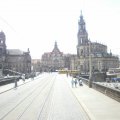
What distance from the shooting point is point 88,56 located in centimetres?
15900

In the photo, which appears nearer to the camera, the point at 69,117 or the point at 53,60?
the point at 69,117

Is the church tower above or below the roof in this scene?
above

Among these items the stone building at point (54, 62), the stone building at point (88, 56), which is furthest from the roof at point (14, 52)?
the stone building at point (54, 62)

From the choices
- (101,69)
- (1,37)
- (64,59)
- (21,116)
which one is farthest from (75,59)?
(21,116)

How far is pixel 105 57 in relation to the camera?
16750 cm

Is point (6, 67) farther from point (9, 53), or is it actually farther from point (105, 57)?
point (105, 57)

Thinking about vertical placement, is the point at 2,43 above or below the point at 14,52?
above

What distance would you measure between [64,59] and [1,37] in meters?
75.4

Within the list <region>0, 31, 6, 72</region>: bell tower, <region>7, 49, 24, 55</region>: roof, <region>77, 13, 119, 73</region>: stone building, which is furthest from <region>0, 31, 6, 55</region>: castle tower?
<region>77, 13, 119, 73</region>: stone building

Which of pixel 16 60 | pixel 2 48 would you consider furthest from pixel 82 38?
pixel 2 48

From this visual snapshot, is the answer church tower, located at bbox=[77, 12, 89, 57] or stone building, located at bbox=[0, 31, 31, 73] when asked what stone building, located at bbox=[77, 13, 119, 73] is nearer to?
church tower, located at bbox=[77, 12, 89, 57]

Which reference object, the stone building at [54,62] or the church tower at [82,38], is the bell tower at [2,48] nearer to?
the church tower at [82,38]

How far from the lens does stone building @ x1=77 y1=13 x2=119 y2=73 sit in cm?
14757

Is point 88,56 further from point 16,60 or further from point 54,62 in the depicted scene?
point 54,62
